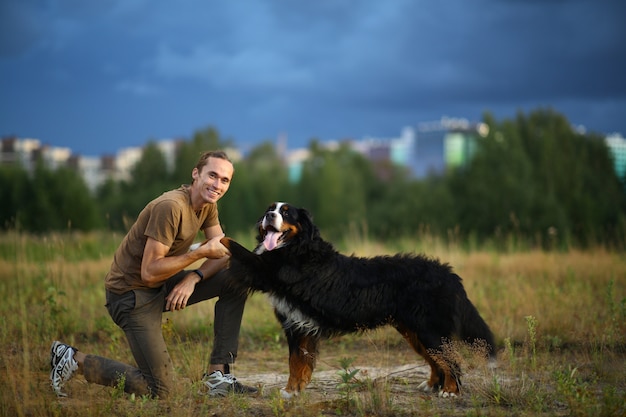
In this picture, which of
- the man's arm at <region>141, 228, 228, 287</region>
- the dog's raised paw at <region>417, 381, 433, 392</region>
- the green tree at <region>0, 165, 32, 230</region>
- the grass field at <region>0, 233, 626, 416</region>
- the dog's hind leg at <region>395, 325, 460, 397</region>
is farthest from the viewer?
the green tree at <region>0, 165, 32, 230</region>

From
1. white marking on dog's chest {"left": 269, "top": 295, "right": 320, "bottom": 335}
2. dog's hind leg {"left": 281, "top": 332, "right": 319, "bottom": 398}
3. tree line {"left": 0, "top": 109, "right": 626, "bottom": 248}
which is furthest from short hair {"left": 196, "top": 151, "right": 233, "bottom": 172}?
tree line {"left": 0, "top": 109, "right": 626, "bottom": 248}

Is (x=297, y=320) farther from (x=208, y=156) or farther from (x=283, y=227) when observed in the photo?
(x=208, y=156)

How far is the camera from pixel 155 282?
5.46 metres

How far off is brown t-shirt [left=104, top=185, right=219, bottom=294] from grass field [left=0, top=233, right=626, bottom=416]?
90 centimetres

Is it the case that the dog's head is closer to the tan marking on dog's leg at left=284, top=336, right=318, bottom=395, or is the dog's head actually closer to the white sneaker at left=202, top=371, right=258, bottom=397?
the tan marking on dog's leg at left=284, top=336, right=318, bottom=395

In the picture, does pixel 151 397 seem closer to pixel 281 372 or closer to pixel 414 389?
pixel 281 372

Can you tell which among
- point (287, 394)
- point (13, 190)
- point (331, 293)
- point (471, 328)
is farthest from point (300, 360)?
point (13, 190)

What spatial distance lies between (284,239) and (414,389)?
5.76 ft

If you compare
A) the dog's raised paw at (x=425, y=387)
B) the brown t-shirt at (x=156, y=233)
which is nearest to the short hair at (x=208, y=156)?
the brown t-shirt at (x=156, y=233)

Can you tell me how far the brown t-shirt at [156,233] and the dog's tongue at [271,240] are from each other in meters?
0.63

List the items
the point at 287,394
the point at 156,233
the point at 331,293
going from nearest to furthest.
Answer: the point at 156,233
the point at 287,394
the point at 331,293

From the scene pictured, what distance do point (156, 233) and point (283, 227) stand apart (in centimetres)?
103

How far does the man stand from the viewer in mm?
5328

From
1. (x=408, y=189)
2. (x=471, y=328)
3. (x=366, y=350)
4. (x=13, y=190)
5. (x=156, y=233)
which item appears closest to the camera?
(x=156, y=233)
